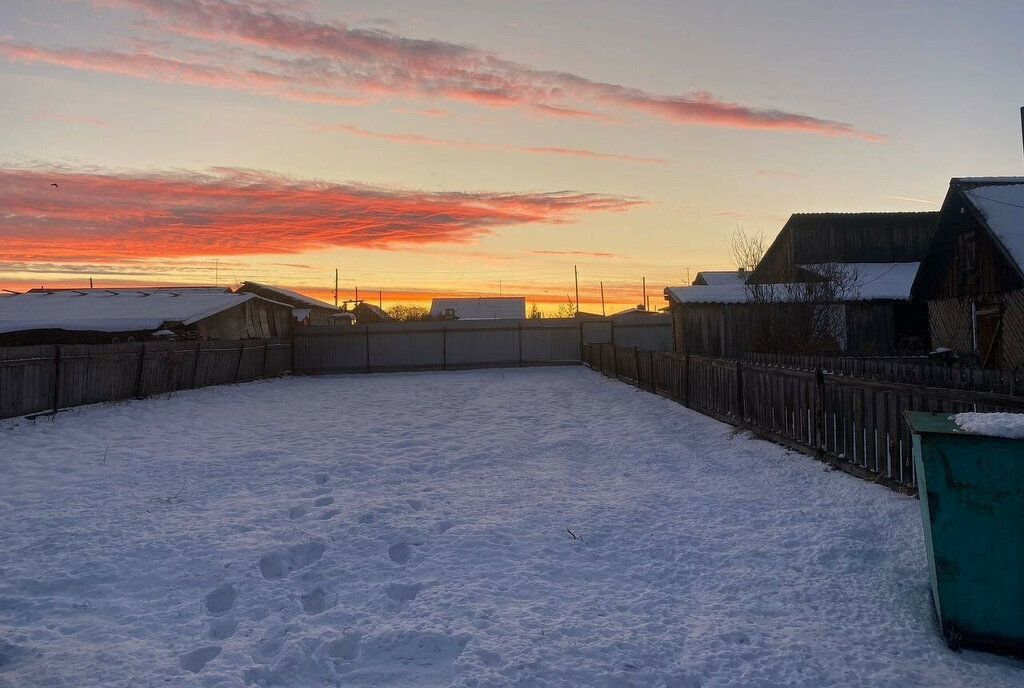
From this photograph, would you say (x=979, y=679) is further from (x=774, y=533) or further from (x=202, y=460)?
(x=202, y=460)

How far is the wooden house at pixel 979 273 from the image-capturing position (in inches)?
646

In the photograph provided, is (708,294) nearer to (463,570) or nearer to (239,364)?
(239,364)

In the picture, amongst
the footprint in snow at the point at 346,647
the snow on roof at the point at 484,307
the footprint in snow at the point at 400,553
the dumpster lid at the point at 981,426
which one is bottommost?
the footprint in snow at the point at 346,647

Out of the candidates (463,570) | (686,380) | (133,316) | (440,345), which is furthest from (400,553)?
(440,345)

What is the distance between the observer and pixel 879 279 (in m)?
27.1

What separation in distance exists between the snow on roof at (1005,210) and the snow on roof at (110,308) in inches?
947

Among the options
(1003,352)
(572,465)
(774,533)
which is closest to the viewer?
(774,533)

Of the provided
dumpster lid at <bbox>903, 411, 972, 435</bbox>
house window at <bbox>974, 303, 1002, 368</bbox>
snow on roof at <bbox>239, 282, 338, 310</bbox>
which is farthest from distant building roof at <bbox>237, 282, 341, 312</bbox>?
dumpster lid at <bbox>903, 411, 972, 435</bbox>

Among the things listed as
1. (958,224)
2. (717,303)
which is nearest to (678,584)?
(958,224)

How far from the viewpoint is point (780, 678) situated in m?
3.46

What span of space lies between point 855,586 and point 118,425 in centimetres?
1244

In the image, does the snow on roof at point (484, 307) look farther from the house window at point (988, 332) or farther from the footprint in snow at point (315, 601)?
the footprint in snow at point (315, 601)

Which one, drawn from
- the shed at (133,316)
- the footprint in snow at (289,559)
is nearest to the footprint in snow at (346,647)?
the footprint in snow at (289,559)

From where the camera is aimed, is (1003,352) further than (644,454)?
Yes
